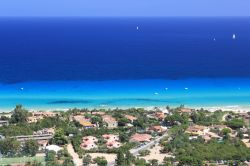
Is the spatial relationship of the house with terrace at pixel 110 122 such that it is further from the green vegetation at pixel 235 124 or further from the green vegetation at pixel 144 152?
the green vegetation at pixel 235 124

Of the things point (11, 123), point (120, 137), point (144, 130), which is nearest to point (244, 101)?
point (144, 130)

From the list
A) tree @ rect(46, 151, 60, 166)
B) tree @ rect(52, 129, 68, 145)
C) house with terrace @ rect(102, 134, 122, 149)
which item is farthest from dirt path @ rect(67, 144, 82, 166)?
house with terrace @ rect(102, 134, 122, 149)

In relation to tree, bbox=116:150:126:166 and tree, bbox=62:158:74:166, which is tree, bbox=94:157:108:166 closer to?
tree, bbox=116:150:126:166

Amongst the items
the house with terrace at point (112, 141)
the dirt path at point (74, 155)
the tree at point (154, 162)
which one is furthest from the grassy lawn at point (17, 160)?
the tree at point (154, 162)

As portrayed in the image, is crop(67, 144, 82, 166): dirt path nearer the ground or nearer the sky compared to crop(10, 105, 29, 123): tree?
nearer the ground

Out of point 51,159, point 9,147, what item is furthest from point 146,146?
point 9,147

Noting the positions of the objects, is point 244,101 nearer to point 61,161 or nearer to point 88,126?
point 88,126

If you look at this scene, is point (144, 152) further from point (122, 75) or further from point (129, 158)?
A: point (122, 75)
